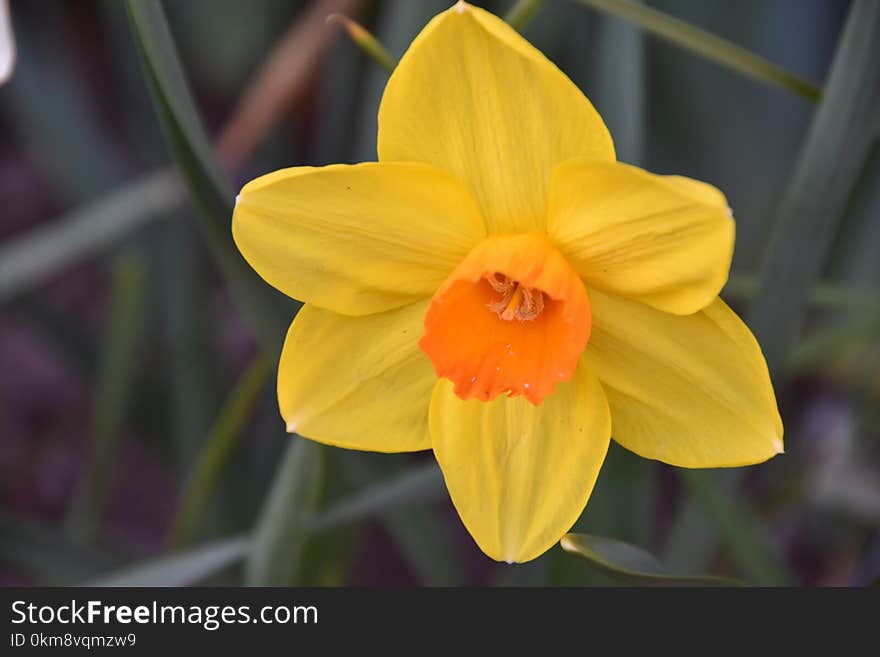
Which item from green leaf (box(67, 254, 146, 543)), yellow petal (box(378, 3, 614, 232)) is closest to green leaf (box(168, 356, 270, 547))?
green leaf (box(67, 254, 146, 543))

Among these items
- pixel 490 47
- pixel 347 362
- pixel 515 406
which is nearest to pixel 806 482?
pixel 515 406

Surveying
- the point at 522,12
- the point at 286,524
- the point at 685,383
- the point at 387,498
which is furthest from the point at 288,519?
the point at 522,12

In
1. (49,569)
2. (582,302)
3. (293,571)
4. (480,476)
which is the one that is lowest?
(49,569)

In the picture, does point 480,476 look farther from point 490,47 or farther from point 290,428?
point 490,47

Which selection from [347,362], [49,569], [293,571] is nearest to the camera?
[347,362]

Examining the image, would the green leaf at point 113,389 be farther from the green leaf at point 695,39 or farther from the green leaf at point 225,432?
the green leaf at point 695,39

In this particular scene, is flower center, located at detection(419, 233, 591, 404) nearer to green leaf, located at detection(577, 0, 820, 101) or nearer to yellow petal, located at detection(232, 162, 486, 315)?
yellow petal, located at detection(232, 162, 486, 315)

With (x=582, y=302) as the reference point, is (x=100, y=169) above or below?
below
